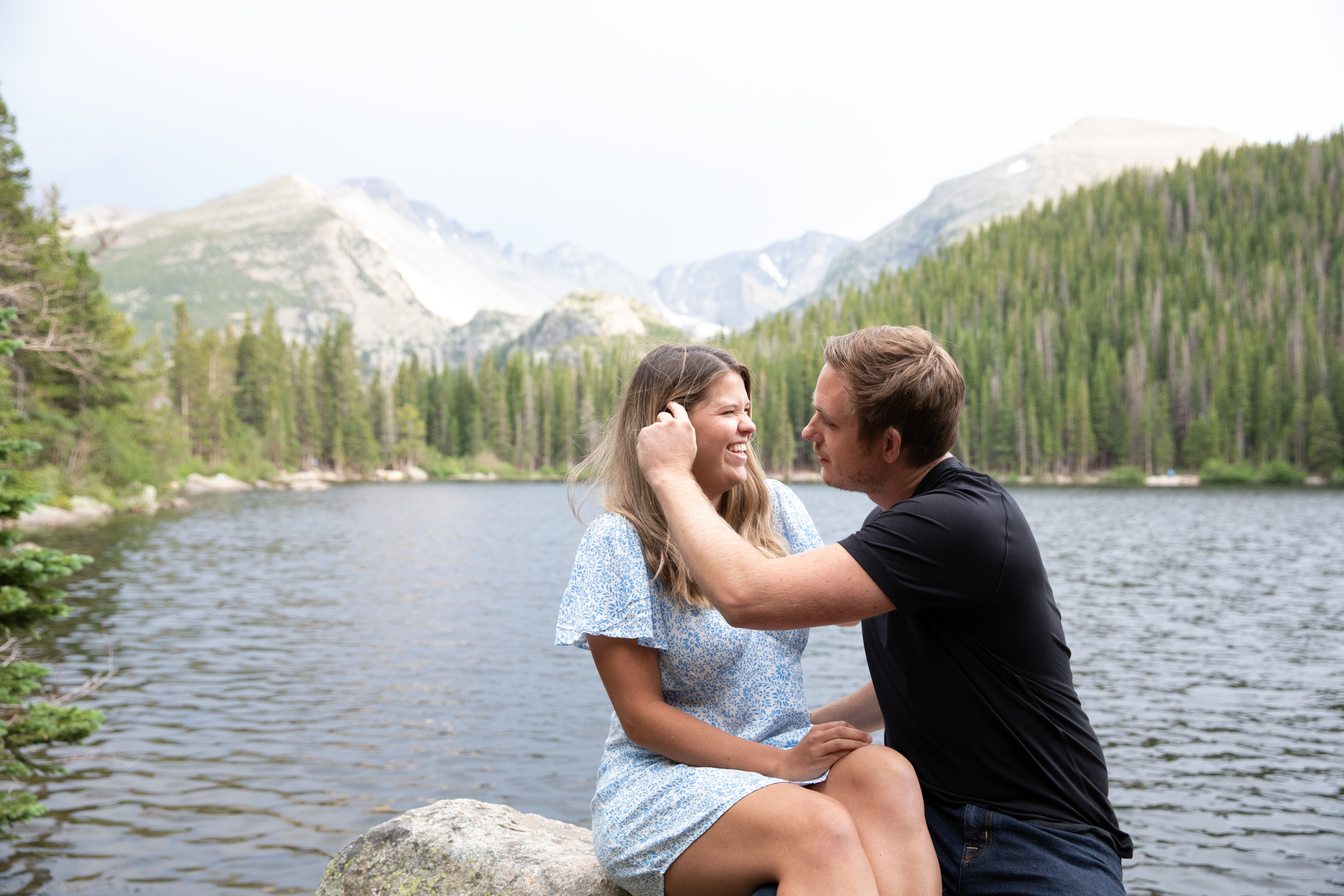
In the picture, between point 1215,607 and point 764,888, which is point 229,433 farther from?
point 764,888

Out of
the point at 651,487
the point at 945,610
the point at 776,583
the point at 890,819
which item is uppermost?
the point at 651,487

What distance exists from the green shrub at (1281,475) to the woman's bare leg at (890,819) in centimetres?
8974

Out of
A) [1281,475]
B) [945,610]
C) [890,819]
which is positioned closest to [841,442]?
[945,610]

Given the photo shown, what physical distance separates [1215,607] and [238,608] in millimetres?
21391

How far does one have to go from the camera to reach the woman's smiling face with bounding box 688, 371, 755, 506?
2.82 meters

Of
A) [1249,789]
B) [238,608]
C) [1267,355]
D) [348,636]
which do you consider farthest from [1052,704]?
[1267,355]

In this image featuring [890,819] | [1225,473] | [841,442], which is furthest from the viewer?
[1225,473]

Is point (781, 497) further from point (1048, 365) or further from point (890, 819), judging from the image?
point (1048, 365)

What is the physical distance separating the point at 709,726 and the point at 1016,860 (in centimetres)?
87

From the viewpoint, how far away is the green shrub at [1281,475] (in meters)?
76.1

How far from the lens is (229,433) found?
80.4 m

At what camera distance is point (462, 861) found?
326 cm

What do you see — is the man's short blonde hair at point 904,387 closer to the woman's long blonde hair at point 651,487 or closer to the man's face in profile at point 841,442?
the man's face in profile at point 841,442

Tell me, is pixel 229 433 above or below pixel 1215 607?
above
